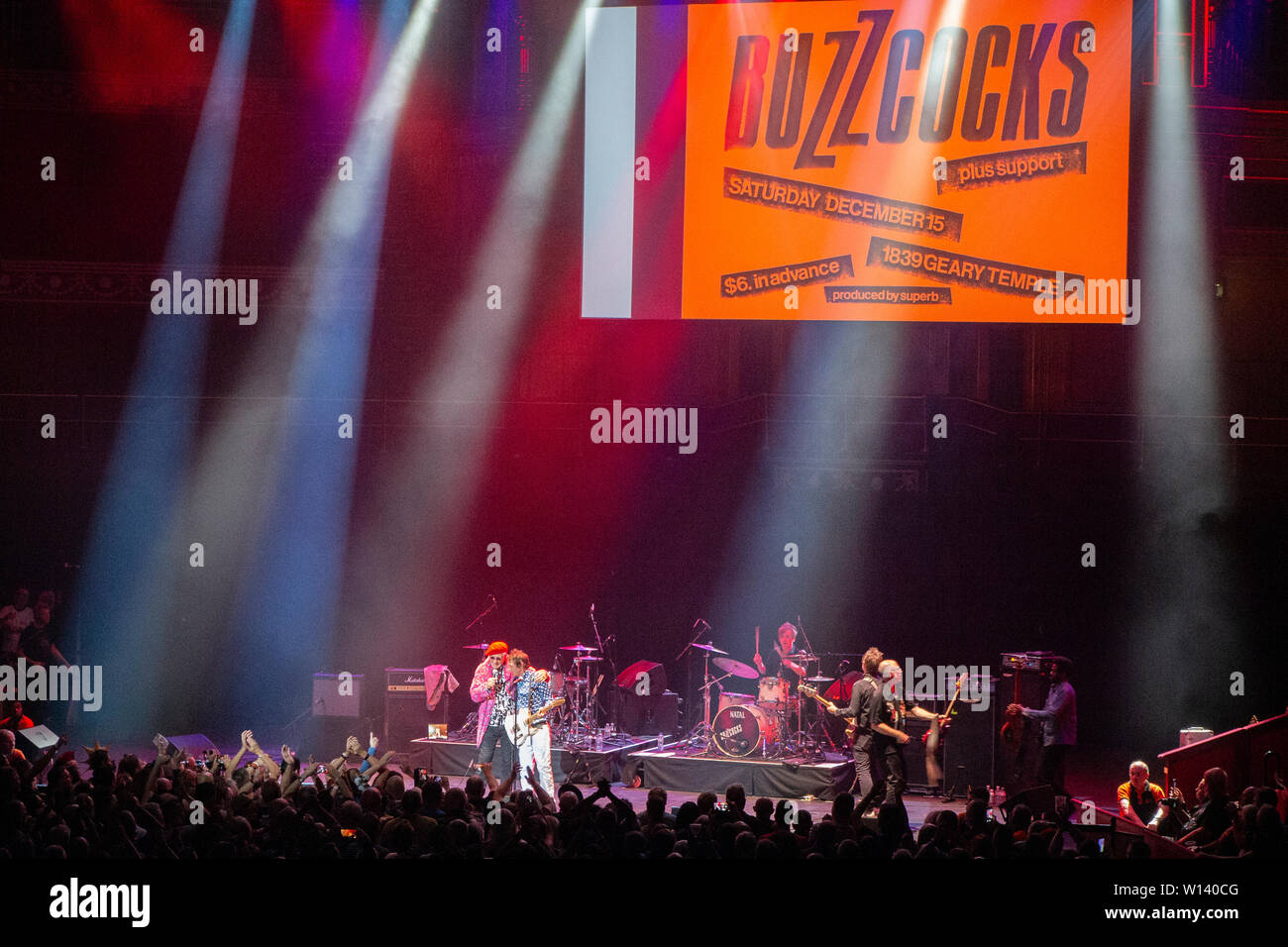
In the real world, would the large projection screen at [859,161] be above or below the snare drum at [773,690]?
above

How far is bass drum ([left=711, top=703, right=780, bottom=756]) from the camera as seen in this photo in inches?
402

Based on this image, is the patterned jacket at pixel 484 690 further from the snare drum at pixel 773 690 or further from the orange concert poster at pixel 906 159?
the orange concert poster at pixel 906 159

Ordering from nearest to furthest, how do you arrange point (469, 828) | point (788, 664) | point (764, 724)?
1. point (469, 828)
2. point (764, 724)
3. point (788, 664)

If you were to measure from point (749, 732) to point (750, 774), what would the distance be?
0.38 metres

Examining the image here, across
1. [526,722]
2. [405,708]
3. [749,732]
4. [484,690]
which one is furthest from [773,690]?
[405,708]

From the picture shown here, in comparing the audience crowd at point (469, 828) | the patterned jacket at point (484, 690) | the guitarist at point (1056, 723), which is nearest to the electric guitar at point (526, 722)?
the patterned jacket at point (484, 690)

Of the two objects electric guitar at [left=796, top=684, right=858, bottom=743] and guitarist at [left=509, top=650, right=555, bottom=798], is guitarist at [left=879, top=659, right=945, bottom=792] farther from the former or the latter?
guitarist at [left=509, top=650, right=555, bottom=798]

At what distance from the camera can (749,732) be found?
1023 centimetres

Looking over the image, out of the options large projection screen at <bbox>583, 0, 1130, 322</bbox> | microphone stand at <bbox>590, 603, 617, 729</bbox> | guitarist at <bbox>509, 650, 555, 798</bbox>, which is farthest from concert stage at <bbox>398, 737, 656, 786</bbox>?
large projection screen at <bbox>583, 0, 1130, 322</bbox>

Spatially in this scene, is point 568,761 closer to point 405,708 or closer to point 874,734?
point 405,708

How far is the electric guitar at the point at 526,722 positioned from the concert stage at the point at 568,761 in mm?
1033

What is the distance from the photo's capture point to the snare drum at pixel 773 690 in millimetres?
10301

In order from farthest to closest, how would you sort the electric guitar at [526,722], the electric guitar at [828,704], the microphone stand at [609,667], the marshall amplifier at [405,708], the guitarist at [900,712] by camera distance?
the microphone stand at [609,667], the marshall amplifier at [405,708], the electric guitar at [526,722], the electric guitar at [828,704], the guitarist at [900,712]
